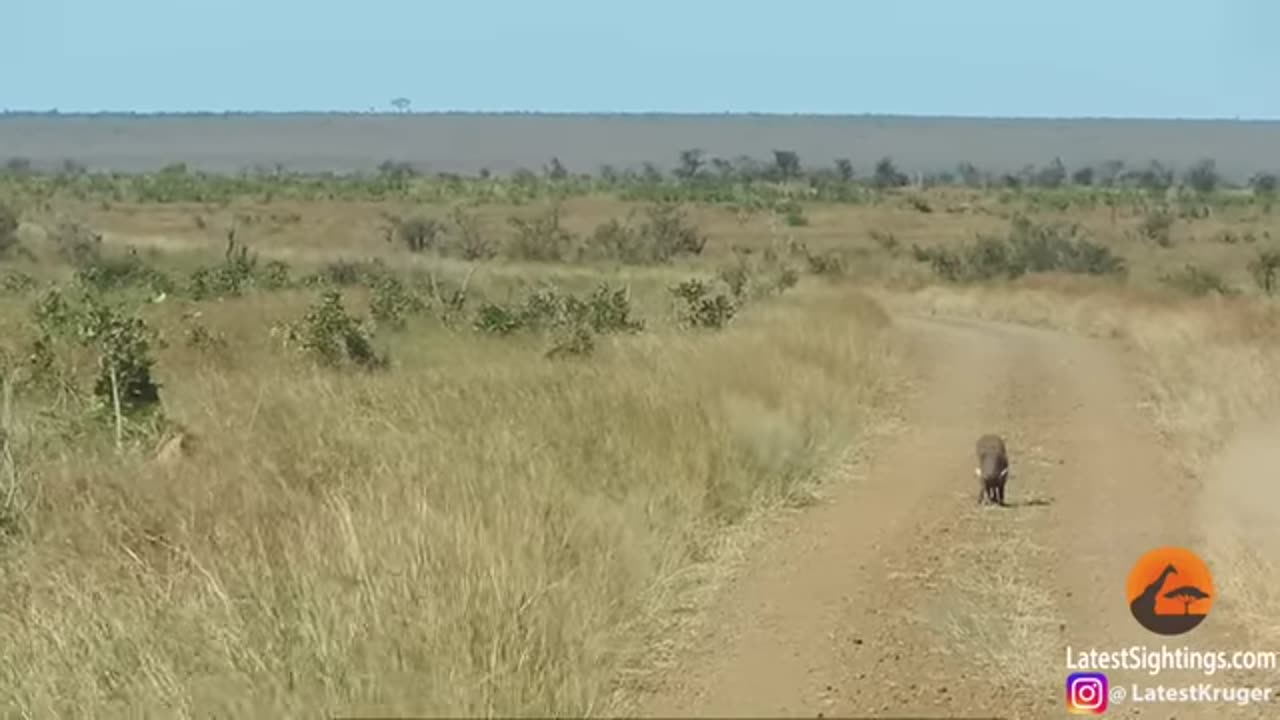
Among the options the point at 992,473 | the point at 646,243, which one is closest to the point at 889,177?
the point at 646,243

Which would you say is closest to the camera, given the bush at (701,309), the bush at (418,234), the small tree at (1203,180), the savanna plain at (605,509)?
the savanna plain at (605,509)

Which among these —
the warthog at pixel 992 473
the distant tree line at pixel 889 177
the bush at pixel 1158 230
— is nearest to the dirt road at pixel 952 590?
the warthog at pixel 992 473

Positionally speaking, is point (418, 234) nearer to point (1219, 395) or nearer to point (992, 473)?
point (1219, 395)

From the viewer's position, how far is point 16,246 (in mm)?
58969

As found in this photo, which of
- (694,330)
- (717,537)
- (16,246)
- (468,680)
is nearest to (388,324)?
(694,330)

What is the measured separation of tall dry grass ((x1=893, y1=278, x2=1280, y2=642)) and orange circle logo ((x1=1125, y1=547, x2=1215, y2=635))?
0.40 m

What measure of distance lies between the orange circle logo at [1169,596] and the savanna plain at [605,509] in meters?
0.12

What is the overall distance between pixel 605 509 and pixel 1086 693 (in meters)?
3.16

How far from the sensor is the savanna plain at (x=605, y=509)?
7.51 m

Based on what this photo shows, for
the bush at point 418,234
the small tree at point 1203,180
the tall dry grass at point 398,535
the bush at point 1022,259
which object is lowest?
the small tree at point 1203,180

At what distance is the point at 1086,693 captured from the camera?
8.24 m

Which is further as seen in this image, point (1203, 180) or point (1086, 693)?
point (1203, 180)

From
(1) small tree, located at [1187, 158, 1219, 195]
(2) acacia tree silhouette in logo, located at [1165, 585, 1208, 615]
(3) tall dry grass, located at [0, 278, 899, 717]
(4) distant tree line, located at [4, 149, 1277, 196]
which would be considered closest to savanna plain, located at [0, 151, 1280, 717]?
(3) tall dry grass, located at [0, 278, 899, 717]

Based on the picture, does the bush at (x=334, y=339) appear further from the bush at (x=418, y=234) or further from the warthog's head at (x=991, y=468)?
the bush at (x=418, y=234)
